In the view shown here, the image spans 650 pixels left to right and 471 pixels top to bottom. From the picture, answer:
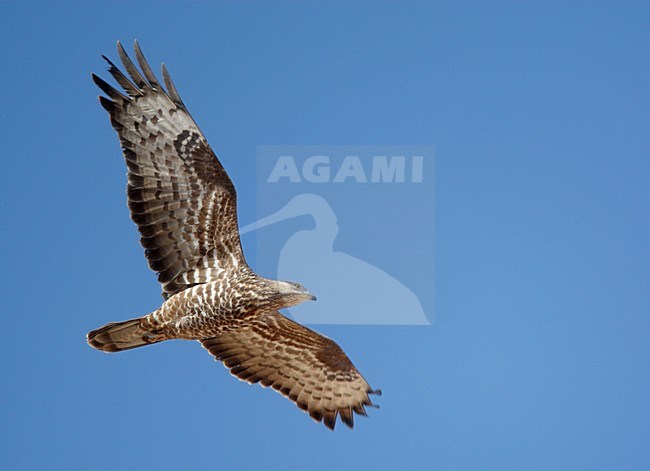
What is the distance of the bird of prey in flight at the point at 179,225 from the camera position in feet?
21.5

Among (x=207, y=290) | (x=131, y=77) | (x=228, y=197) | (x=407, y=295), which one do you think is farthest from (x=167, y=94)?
(x=407, y=295)

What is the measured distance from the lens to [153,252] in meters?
6.71

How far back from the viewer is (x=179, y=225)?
669 cm

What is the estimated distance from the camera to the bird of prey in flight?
6.54 meters

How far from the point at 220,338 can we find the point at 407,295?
4.09 ft

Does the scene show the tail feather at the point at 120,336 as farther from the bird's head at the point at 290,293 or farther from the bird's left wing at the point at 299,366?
the bird's head at the point at 290,293

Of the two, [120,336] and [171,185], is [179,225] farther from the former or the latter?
[120,336]

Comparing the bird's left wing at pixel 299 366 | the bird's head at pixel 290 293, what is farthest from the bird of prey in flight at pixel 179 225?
the bird's left wing at pixel 299 366

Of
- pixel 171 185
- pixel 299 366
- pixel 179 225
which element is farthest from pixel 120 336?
pixel 299 366

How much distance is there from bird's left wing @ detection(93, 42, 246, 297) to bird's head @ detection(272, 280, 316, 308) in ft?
1.01

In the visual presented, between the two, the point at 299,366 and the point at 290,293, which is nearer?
the point at 290,293

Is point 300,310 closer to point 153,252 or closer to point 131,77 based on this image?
point 153,252

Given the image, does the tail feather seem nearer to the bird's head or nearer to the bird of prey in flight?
the bird of prey in flight

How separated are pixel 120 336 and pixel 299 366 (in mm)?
1259
